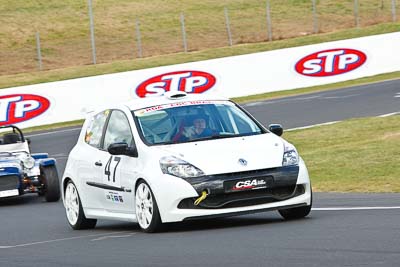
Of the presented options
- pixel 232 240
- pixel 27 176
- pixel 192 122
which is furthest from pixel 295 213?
pixel 27 176

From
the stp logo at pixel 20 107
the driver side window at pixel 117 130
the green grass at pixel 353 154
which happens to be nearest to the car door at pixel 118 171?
the driver side window at pixel 117 130

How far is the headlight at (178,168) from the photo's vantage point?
1117 centimetres

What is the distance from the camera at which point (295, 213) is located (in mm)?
11766

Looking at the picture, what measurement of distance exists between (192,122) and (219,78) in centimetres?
2506

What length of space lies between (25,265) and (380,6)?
50879 millimetres

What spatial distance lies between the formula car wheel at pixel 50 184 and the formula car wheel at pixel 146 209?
6220 millimetres

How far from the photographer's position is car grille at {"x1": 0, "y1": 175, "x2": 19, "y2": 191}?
17828 mm

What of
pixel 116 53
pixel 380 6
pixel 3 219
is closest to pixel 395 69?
pixel 116 53

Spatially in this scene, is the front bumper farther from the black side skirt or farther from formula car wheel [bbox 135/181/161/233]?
Result: the black side skirt

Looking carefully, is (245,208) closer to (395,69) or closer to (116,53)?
(395,69)

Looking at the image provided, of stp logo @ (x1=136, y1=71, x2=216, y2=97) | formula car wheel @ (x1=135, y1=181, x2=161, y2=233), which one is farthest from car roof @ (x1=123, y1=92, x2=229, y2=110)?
stp logo @ (x1=136, y1=71, x2=216, y2=97)

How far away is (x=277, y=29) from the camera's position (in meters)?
54.9

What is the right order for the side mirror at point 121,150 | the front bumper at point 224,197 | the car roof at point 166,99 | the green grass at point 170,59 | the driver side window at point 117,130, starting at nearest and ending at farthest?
the front bumper at point 224,197 → the side mirror at point 121,150 → the driver side window at point 117,130 → the car roof at point 166,99 → the green grass at point 170,59

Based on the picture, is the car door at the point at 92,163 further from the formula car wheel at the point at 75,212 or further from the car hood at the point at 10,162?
the car hood at the point at 10,162
